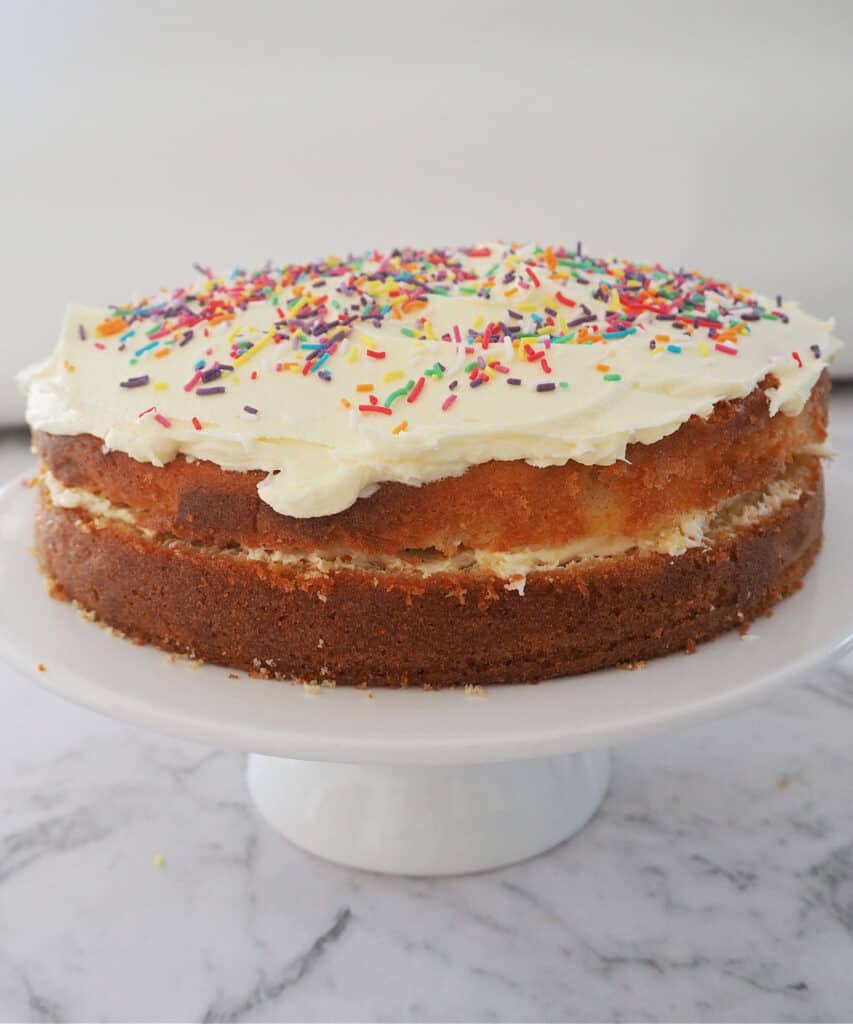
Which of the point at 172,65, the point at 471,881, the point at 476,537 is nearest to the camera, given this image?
the point at 476,537

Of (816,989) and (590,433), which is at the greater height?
(590,433)

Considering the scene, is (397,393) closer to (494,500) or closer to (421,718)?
(494,500)

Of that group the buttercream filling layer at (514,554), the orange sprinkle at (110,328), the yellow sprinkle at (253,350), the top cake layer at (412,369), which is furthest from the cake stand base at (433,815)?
the orange sprinkle at (110,328)

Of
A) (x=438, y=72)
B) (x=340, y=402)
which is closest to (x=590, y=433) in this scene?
(x=340, y=402)

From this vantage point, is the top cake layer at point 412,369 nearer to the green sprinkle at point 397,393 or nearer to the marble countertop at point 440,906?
the green sprinkle at point 397,393

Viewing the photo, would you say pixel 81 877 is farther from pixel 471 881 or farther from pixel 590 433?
pixel 590 433

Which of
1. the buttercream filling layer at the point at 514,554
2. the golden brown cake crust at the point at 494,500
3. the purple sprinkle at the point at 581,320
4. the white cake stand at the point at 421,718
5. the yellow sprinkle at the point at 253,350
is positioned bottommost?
the white cake stand at the point at 421,718

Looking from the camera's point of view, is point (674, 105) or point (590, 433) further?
point (674, 105)
